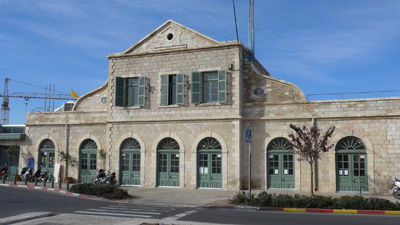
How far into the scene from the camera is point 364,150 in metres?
18.2

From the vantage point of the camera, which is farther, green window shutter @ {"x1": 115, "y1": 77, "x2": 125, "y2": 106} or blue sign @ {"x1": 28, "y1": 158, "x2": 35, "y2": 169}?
blue sign @ {"x1": 28, "y1": 158, "x2": 35, "y2": 169}

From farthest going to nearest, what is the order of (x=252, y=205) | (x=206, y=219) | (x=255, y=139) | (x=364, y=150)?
1. (x=255, y=139)
2. (x=364, y=150)
3. (x=252, y=205)
4. (x=206, y=219)

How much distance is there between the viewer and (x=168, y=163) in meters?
21.0

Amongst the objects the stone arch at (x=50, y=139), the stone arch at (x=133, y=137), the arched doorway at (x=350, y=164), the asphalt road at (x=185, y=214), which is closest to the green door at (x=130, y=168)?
the stone arch at (x=133, y=137)

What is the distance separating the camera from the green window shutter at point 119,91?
71.8 ft

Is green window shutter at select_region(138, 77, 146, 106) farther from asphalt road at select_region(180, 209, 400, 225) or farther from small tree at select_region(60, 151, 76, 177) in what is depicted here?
asphalt road at select_region(180, 209, 400, 225)

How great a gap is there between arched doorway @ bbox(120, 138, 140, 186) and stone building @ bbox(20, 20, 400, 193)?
0.06 metres

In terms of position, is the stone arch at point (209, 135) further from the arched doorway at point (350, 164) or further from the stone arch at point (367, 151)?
the arched doorway at point (350, 164)

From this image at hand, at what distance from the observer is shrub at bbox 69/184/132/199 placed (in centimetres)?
1672

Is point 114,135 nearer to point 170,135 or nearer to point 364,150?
point 170,135

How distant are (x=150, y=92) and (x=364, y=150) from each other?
11626 mm

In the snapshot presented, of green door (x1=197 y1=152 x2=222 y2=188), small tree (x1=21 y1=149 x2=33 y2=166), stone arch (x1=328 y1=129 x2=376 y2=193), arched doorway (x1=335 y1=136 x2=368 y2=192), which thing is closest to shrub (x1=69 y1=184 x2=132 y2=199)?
green door (x1=197 y1=152 x2=222 y2=188)

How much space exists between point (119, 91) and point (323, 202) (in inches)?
522

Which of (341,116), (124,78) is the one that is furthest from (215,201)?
(124,78)
